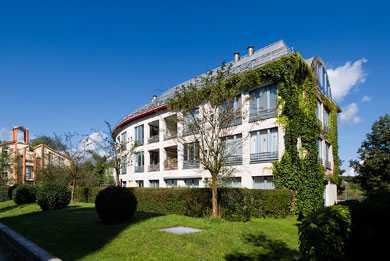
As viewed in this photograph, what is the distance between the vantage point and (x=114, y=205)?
1405 cm

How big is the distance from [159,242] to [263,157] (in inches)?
586

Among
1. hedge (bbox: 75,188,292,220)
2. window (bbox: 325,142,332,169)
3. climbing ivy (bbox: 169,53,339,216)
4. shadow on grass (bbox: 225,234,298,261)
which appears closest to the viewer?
shadow on grass (bbox: 225,234,298,261)

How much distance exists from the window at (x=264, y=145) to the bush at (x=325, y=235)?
18.5 m

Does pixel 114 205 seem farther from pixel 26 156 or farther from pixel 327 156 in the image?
pixel 26 156

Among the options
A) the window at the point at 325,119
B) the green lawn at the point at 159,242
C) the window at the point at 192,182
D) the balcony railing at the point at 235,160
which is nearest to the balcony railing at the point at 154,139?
the window at the point at 192,182

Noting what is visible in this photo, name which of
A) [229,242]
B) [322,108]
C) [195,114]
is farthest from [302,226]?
[322,108]

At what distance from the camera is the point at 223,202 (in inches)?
696

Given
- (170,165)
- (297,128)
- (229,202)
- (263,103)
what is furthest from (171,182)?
(229,202)

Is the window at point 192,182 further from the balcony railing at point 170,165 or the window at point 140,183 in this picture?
the window at point 140,183

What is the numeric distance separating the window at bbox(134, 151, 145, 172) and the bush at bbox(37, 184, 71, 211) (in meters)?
16.5

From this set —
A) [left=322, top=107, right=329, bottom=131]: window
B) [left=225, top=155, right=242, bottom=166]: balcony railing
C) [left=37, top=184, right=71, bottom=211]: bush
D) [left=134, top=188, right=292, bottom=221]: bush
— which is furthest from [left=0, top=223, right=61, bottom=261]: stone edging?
[left=322, top=107, right=329, bottom=131]: window

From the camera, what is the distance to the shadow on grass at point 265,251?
8.50 m

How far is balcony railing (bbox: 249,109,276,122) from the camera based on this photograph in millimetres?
23513

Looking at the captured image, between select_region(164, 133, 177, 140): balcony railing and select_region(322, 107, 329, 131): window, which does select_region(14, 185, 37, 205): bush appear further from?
select_region(322, 107, 329, 131): window
